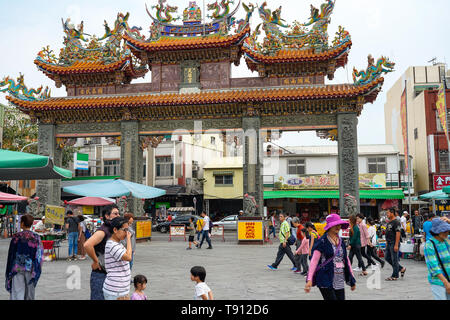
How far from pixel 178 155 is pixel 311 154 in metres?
12.4

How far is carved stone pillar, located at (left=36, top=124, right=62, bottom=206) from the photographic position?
21312 millimetres

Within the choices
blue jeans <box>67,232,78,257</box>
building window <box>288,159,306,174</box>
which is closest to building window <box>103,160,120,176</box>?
building window <box>288,159,306,174</box>

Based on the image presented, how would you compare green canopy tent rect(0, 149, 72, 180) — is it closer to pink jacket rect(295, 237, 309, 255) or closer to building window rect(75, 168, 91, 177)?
pink jacket rect(295, 237, 309, 255)

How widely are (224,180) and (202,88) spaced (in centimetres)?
1941

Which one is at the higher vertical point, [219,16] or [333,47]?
[219,16]

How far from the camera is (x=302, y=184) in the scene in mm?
35656

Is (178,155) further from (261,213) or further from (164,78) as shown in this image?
(261,213)

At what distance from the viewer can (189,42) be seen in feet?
68.5

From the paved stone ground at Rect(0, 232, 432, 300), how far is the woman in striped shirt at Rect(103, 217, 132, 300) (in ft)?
9.93

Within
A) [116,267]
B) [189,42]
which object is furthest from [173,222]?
[116,267]

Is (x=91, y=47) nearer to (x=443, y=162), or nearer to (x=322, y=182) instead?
(x=322, y=182)

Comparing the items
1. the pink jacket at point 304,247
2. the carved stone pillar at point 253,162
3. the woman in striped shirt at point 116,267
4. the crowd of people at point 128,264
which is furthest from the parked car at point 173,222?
the woman in striped shirt at point 116,267

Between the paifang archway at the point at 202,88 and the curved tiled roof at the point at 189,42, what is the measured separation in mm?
51

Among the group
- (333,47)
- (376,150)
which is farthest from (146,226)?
(376,150)
